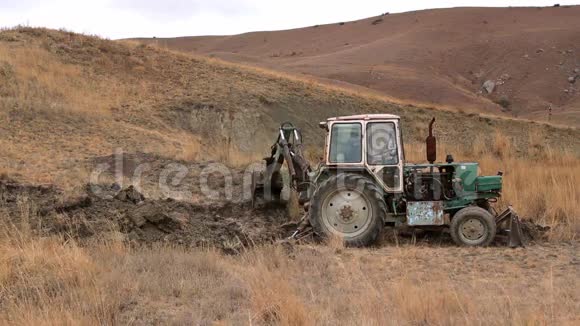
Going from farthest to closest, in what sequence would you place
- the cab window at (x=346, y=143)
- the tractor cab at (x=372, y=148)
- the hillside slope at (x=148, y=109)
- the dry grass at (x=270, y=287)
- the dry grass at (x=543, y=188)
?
1. the hillside slope at (x=148, y=109)
2. the dry grass at (x=543, y=188)
3. the cab window at (x=346, y=143)
4. the tractor cab at (x=372, y=148)
5. the dry grass at (x=270, y=287)

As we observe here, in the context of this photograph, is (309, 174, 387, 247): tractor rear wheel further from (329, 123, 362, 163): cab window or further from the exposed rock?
the exposed rock

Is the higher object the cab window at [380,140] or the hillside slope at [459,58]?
the hillside slope at [459,58]

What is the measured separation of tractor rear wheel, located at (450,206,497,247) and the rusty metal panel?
0.25m

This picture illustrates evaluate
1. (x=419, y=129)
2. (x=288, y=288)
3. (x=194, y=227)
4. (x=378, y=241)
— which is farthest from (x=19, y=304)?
(x=419, y=129)

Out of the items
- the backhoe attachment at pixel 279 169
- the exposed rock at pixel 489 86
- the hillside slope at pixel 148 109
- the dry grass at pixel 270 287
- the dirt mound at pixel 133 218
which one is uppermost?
the exposed rock at pixel 489 86

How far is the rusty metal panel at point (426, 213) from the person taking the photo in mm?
9070

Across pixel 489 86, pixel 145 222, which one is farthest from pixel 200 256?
pixel 489 86

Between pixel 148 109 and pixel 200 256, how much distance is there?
1445cm

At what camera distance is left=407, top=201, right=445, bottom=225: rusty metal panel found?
907cm

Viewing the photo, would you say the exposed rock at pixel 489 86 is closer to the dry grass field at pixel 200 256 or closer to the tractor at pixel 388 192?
the dry grass field at pixel 200 256

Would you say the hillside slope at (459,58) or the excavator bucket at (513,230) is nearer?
the excavator bucket at (513,230)

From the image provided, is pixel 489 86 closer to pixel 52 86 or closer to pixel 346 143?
pixel 52 86

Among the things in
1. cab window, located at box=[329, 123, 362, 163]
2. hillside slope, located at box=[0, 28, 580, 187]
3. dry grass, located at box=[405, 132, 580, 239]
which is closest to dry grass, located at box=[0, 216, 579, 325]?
cab window, located at box=[329, 123, 362, 163]

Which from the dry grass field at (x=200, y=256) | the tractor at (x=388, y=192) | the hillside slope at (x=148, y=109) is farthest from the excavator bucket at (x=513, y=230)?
the hillside slope at (x=148, y=109)
